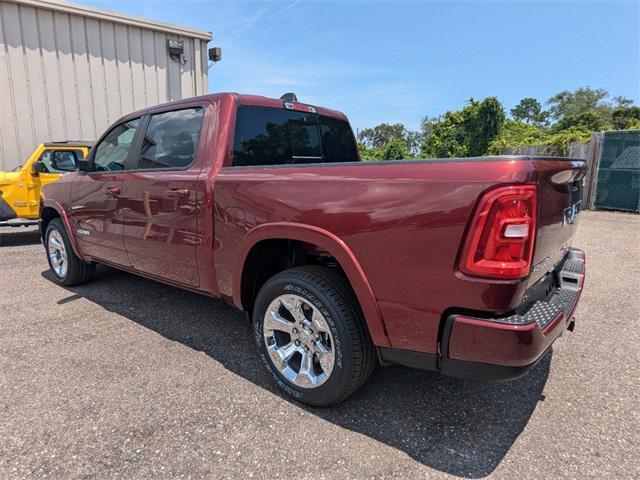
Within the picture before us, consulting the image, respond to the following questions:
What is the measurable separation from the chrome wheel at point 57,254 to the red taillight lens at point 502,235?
472 cm

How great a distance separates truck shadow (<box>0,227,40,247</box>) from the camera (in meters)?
7.89

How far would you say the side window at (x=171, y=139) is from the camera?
3.21 m

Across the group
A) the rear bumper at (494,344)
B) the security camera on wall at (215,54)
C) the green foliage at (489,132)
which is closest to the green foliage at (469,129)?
the green foliage at (489,132)

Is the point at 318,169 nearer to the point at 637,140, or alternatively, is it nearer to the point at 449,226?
the point at 449,226

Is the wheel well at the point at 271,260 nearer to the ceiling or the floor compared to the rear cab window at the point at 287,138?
nearer to the floor

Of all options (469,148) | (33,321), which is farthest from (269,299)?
(469,148)

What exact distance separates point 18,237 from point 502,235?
9569 mm

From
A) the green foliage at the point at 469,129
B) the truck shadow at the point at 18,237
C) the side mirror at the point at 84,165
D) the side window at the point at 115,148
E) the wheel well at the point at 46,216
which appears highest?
the green foliage at the point at 469,129

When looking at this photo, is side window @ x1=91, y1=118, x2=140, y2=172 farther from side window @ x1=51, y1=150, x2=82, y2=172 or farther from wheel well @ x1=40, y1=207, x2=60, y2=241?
side window @ x1=51, y1=150, x2=82, y2=172

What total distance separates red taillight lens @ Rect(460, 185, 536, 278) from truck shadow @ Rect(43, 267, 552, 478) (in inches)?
39.9

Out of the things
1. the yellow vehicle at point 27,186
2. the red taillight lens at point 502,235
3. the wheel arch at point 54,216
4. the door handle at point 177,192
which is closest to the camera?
the red taillight lens at point 502,235

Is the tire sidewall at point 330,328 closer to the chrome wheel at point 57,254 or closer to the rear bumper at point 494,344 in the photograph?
the rear bumper at point 494,344

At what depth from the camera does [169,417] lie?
2.46 metres

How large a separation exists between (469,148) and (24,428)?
93.9 feet
